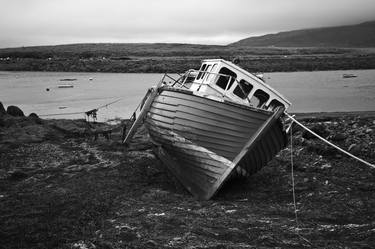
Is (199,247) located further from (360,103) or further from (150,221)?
(360,103)

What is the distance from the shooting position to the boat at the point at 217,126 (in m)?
9.35

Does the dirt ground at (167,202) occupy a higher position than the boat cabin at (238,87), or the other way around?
the boat cabin at (238,87)

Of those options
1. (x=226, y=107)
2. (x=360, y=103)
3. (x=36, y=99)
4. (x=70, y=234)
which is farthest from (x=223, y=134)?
(x=36, y=99)

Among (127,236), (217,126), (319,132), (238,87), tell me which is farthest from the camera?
(319,132)

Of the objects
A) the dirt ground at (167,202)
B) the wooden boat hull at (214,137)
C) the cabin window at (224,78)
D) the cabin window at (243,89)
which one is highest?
the cabin window at (224,78)

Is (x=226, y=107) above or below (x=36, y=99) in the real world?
above

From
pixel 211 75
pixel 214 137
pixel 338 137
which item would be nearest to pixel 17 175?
pixel 214 137

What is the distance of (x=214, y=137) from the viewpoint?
9.51 metres

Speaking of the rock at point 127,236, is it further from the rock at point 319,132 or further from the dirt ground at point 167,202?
the rock at point 319,132

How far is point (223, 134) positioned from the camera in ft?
30.9

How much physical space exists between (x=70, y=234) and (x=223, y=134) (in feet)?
12.7

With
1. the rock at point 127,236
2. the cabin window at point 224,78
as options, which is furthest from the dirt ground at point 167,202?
the cabin window at point 224,78

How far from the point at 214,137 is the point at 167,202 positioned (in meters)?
1.87

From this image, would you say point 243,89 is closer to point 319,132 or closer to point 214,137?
point 214,137
